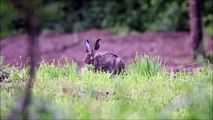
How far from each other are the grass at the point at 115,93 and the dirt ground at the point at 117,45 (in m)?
8.91

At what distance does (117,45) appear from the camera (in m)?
19.8

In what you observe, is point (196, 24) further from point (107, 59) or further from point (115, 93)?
point (115, 93)

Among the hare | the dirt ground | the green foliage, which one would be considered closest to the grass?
the hare

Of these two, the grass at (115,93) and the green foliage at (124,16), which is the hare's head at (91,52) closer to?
the grass at (115,93)

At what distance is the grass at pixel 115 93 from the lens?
573cm

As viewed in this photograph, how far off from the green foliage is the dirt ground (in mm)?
533

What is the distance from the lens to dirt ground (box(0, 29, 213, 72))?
1800cm

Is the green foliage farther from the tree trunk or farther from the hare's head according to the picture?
the hare's head

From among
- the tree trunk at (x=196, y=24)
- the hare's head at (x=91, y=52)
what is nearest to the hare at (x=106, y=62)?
the hare's head at (x=91, y=52)

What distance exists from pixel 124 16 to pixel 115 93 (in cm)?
1679

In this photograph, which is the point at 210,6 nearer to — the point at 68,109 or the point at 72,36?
the point at 72,36

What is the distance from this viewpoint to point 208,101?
5.68 m

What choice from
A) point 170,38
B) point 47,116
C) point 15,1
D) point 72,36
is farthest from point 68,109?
point 72,36

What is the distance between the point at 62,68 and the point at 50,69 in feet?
0.59
